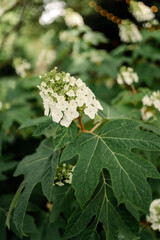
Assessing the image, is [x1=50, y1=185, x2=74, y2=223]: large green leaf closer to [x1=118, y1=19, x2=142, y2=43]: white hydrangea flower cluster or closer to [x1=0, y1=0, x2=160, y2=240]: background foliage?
[x1=0, y1=0, x2=160, y2=240]: background foliage

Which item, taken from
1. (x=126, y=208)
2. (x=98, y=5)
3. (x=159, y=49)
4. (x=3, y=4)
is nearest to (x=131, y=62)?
(x=159, y=49)

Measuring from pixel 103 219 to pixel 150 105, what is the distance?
3.98 ft

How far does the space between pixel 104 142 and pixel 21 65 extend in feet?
9.39

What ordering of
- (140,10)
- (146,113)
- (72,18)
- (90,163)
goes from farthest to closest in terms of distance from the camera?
(72,18)
(140,10)
(146,113)
(90,163)

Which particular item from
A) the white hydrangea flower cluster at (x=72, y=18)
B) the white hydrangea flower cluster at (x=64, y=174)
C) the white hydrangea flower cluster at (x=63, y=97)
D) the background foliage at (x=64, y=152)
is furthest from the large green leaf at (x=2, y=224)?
the white hydrangea flower cluster at (x=72, y=18)

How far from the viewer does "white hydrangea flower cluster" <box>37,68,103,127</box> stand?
4.72 feet

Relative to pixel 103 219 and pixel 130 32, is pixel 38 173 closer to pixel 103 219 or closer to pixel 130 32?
pixel 103 219

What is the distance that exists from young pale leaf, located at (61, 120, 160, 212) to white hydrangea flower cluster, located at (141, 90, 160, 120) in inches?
28.8

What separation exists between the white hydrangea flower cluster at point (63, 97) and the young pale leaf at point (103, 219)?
1.79 feet

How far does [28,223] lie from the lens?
200 centimetres

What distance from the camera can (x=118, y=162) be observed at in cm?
135

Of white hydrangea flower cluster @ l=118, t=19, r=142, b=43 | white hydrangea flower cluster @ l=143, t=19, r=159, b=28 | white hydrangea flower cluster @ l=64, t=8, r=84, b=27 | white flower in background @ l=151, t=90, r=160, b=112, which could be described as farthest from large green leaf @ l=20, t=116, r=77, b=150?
white hydrangea flower cluster @ l=64, t=8, r=84, b=27

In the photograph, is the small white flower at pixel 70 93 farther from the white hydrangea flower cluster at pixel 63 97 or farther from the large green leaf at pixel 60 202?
the large green leaf at pixel 60 202

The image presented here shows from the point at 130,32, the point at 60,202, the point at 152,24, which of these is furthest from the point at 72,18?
the point at 60,202
